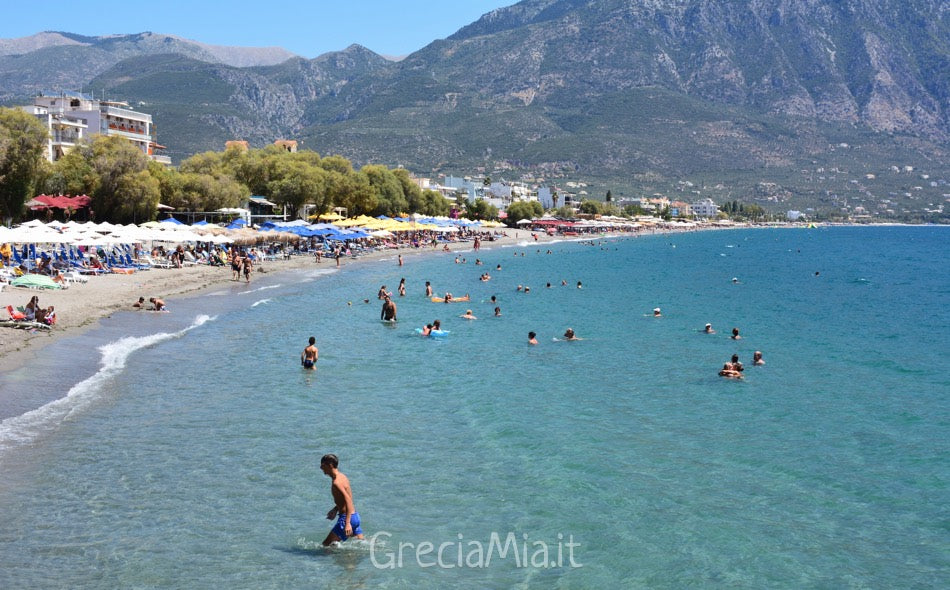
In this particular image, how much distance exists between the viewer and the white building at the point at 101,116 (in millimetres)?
71500

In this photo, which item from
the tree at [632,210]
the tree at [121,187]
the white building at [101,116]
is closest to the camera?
the tree at [121,187]

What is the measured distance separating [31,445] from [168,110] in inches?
7723

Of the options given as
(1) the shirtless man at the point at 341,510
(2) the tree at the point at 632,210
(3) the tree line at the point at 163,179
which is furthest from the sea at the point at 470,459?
(2) the tree at the point at 632,210

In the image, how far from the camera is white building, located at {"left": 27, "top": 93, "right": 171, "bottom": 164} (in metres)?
71.5

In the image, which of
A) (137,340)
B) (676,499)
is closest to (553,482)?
(676,499)

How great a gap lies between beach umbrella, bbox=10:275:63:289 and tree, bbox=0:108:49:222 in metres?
15.5

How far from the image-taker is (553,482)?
13219 millimetres

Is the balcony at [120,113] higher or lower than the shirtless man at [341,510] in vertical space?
higher

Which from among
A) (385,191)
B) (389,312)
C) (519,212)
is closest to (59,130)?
(385,191)

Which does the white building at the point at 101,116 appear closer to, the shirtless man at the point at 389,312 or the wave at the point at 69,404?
the shirtless man at the point at 389,312

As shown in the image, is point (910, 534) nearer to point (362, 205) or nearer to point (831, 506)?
point (831, 506)

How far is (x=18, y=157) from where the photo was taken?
43281 mm

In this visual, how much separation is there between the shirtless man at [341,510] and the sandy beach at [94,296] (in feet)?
38.5

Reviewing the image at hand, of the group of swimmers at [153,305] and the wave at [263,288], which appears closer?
the group of swimmers at [153,305]
